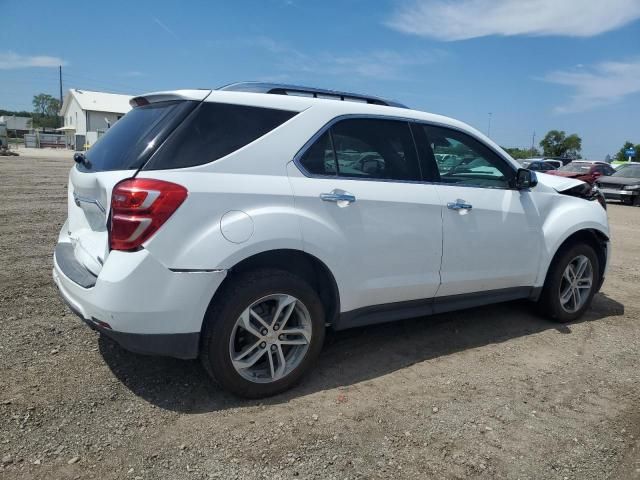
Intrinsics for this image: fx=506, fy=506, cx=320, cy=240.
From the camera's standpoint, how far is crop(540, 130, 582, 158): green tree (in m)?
60.1

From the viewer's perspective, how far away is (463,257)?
3.91m

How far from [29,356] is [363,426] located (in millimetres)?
2375

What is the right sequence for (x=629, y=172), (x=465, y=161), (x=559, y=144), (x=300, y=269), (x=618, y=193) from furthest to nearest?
1. (x=559, y=144)
2. (x=629, y=172)
3. (x=618, y=193)
4. (x=465, y=161)
5. (x=300, y=269)

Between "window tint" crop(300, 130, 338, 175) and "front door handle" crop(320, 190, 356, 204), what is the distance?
0.16 m

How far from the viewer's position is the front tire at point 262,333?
115 inches

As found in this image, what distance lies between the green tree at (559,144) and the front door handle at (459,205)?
61369mm

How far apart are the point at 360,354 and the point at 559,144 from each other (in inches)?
2575

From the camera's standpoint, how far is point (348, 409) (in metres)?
3.11

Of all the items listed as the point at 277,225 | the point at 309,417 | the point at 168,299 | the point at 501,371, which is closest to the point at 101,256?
the point at 168,299

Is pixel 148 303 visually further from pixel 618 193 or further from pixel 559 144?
pixel 559 144

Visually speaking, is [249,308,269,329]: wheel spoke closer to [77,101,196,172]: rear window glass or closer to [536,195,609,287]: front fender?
[77,101,196,172]: rear window glass

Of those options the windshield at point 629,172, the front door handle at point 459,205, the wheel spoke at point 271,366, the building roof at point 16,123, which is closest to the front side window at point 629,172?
the windshield at point 629,172

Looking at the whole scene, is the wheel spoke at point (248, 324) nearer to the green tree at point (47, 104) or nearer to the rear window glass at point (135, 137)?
the rear window glass at point (135, 137)

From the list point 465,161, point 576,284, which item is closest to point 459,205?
point 465,161
